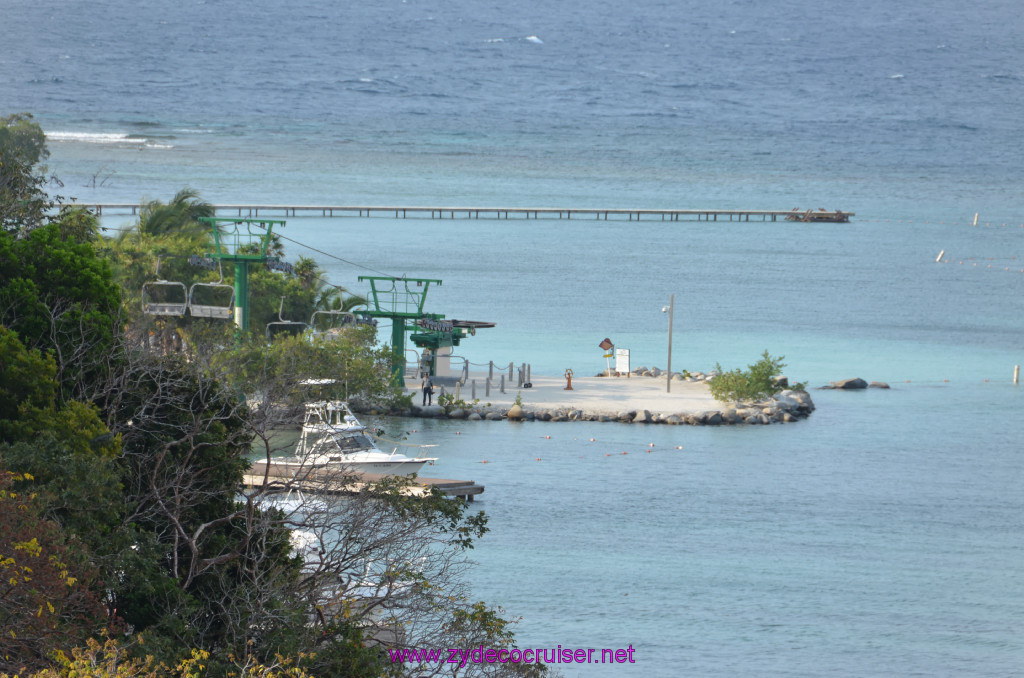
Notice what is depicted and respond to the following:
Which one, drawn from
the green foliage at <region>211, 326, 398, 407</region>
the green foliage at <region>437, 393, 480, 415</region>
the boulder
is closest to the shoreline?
the green foliage at <region>437, 393, 480, 415</region>

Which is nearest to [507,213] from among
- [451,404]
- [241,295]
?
[451,404]

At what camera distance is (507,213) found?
502ft

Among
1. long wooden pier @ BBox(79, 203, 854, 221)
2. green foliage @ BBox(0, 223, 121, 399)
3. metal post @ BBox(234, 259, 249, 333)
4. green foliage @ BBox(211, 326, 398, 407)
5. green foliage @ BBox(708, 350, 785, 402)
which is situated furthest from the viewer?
long wooden pier @ BBox(79, 203, 854, 221)

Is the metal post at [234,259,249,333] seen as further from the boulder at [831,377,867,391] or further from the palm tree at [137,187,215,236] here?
the boulder at [831,377,867,391]

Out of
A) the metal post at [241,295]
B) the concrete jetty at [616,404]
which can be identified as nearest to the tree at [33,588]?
the metal post at [241,295]

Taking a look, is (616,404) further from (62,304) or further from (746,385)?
(62,304)

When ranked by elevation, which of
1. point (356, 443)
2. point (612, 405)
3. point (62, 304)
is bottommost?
point (356, 443)

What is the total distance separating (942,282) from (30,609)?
337 ft

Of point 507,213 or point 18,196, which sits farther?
point 507,213

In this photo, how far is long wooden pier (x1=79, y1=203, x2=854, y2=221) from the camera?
466 feet

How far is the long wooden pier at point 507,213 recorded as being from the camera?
142m

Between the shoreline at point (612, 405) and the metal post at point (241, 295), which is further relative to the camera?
the shoreline at point (612, 405)

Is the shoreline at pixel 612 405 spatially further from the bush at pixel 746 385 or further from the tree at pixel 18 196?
the tree at pixel 18 196

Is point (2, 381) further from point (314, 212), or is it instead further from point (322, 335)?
point (314, 212)
